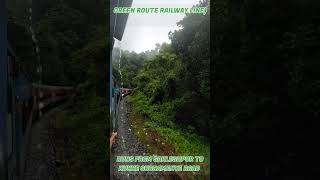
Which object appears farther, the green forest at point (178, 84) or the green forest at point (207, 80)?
the green forest at point (207, 80)

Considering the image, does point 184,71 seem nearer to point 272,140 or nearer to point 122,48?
point 122,48

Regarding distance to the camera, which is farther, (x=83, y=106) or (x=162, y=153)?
(x=83, y=106)

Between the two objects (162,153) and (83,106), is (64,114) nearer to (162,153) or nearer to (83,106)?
(83,106)

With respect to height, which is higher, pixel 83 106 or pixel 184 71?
pixel 184 71

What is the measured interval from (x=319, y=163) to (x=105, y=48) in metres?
2.96

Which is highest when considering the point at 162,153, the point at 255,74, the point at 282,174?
the point at 255,74

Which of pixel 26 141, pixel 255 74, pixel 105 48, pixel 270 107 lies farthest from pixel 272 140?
pixel 26 141

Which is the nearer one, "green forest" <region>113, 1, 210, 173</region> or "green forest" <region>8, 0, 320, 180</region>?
A: "green forest" <region>113, 1, 210, 173</region>

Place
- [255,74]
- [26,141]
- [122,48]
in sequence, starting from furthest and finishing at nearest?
[255,74] < [26,141] < [122,48]

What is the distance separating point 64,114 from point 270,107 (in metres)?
2.45

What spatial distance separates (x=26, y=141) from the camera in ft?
17.2

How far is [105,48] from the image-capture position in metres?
5.47

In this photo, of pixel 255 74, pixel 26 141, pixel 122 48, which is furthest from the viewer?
pixel 255 74

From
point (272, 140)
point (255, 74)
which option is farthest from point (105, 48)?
point (272, 140)
